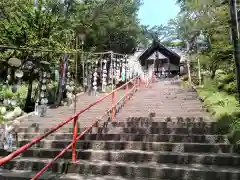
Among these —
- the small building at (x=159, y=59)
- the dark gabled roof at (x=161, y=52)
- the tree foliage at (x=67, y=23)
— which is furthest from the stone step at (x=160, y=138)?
the dark gabled roof at (x=161, y=52)

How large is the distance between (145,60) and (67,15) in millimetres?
19841

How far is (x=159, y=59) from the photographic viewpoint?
3288 cm

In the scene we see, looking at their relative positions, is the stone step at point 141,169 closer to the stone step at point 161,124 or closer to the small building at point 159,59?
the stone step at point 161,124

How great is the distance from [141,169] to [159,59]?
29142mm

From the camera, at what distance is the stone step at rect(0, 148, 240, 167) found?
4.71 m

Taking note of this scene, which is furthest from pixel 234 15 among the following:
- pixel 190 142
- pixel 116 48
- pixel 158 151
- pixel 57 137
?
pixel 116 48

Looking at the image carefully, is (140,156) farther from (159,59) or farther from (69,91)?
(159,59)

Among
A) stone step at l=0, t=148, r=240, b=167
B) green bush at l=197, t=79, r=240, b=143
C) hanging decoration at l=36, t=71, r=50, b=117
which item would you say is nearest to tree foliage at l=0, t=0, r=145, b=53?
hanging decoration at l=36, t=71, r=50, b=117

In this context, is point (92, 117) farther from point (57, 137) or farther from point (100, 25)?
point (100, 25)

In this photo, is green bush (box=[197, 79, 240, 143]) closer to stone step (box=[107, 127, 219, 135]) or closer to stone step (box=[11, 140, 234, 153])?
stone step (box=[107, 127, 219, 135])

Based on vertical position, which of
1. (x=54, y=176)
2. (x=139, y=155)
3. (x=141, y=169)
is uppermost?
(x=139, y=155)

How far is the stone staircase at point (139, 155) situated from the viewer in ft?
14.6

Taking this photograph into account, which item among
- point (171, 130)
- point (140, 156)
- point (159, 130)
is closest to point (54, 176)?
point (140, 156)

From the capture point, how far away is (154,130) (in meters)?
6.50
